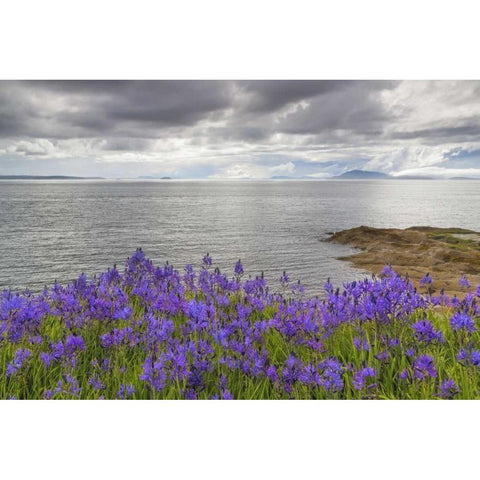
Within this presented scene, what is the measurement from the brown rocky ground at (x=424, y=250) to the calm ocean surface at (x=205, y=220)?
198 millimetres

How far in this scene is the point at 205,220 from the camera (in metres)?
8.80

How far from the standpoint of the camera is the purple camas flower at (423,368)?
112 inches

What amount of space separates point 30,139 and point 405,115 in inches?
217

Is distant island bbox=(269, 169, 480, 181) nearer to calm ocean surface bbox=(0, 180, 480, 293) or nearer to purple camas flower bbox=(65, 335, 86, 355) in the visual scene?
calm ocean surface bbox=(0, 180, 480, 293)

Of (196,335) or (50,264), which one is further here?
(50,264)

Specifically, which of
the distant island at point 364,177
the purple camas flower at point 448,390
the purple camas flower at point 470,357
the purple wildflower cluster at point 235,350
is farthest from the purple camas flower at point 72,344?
the distant island at point 364,177

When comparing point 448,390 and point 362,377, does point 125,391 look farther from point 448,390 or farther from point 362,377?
point 448,390

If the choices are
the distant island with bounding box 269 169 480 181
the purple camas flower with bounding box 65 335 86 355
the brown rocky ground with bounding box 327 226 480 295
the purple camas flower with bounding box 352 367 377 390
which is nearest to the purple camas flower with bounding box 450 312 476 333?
the purple camas flower with bounding box 352 367 377 390

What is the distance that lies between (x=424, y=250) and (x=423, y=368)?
7207 millimetres

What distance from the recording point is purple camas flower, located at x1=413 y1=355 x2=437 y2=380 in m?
2.84

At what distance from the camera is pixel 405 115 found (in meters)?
7.03
